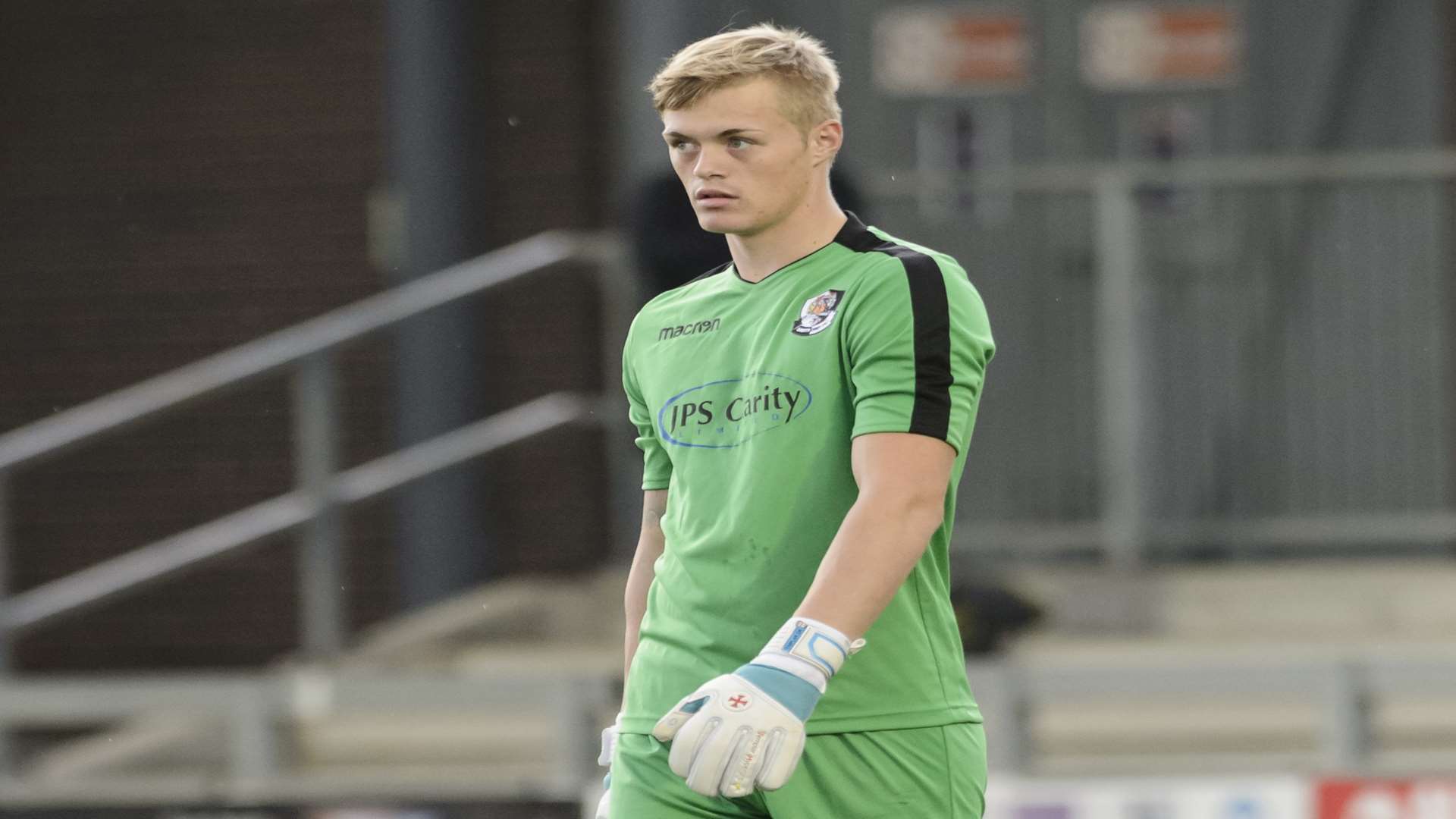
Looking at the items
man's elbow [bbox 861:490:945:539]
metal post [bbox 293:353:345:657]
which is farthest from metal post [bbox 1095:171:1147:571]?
man's elbow [bbox 861:490:945:539]

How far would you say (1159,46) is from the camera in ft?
28.2

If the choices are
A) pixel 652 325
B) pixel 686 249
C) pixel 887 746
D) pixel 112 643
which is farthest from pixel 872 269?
pixel 112 643

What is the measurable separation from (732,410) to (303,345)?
476 centimetres

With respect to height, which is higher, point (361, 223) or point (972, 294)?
point (972, 294)

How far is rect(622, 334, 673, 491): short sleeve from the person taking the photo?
3.34 metres

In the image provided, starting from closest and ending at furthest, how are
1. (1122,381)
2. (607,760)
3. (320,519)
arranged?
(607,760) < (1122,381) < (320,519)

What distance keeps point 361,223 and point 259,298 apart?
1.72 ft

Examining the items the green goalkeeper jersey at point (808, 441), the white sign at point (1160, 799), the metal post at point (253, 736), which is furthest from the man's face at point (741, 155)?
the metal post at point (253, 736)

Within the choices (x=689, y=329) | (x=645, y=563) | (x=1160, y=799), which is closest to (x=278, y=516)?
(x=1160, y=799)

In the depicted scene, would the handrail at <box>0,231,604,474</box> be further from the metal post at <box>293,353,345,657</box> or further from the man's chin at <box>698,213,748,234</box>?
the man's chin at <box>698,213,748,234</box>

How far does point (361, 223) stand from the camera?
9.68m

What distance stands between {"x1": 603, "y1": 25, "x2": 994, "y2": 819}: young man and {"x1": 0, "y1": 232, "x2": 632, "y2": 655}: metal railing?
451cm

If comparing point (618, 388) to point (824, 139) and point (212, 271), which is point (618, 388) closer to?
point (212, 271)

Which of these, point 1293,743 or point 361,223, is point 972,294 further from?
point 361,223
